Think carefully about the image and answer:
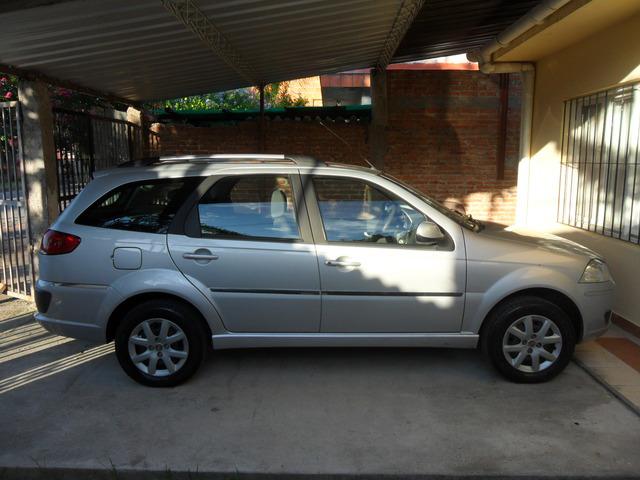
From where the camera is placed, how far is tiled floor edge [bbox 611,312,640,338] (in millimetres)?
5403

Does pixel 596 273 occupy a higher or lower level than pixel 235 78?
lower

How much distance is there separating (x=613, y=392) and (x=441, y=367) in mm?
1289

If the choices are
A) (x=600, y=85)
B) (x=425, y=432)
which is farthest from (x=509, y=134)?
(x=425, y=432)

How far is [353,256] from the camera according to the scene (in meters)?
4.18

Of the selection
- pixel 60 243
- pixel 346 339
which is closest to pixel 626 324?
pixel 346 339

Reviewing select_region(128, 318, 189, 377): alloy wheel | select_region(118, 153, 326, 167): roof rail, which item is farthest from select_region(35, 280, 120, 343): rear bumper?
select_region(118, 153, 326, 167): roof rail

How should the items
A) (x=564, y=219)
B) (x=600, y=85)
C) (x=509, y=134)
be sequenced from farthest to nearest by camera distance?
(x=509, y=134) → (x=564, y=219) → (x=600, y=85)

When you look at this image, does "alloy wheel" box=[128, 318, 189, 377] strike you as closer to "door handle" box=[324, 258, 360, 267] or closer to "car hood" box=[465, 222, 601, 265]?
"door handle" box=[324, 258, 360, 267]

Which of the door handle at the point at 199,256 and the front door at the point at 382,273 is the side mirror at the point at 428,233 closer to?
the front door at the point at 382,273

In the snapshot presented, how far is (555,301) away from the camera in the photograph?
4.34 m

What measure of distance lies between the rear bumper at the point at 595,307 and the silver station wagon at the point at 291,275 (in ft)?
0.04

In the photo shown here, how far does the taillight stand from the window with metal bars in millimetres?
5088

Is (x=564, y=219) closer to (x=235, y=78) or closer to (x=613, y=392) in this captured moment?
(x=613, y=392)

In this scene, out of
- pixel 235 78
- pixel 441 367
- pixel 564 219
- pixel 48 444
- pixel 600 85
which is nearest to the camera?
pixel 48 444
